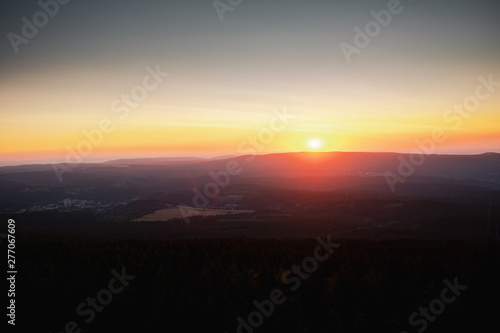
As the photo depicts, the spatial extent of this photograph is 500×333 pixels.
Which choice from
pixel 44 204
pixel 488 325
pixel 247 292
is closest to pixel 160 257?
pixel 247 292

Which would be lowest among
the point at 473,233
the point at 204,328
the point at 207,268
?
the point at 204,328

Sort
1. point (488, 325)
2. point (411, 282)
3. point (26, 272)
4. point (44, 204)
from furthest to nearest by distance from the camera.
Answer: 1. point (44, 204)
2. point (26, 272)
3. point (411, 282)
4. point (488, 325)

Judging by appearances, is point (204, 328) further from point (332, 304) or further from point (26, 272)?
point (26, 272)

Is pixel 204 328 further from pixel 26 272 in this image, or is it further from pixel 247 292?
pixel 26 272

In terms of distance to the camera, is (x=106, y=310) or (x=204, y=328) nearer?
(x=204, y=328)

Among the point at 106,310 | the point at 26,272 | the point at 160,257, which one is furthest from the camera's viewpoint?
the point at 160,257

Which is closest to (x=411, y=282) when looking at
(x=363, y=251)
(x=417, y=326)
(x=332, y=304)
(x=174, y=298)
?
(x=417, y=326)

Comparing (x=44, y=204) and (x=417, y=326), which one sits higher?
(x=44, y=204)
